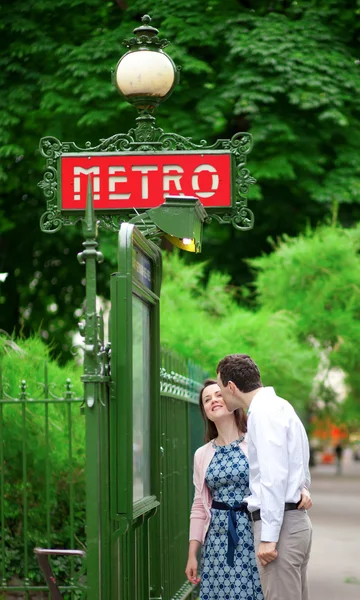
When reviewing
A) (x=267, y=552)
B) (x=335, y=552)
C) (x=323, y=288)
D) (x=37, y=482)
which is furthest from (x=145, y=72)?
(x=335, y=552)

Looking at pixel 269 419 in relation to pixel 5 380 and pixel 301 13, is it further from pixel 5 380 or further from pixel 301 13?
pixel 301 13

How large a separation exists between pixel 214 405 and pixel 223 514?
578mm

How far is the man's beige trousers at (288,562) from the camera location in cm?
519

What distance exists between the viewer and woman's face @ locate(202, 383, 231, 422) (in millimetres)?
6129

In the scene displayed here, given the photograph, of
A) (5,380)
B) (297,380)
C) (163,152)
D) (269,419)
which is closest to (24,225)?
(297,380)

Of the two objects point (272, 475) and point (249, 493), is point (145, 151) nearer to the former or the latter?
point (249, 493)

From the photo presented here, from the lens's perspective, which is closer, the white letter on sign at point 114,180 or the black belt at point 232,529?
the black belt at point 232,529

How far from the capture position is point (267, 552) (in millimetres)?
5117

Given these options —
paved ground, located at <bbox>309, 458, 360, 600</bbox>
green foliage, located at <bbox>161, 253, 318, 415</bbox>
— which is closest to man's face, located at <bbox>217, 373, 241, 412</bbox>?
paved ground, located at <bbox>309, 458, 360, 600</bbox>

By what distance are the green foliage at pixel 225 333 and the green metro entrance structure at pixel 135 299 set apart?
5174mm

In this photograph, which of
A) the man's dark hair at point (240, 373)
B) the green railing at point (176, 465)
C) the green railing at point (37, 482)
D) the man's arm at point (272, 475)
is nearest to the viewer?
the man's arm at point (272, 475)

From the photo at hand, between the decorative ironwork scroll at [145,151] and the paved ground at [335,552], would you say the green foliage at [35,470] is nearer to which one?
the decorative ironwork scroll at [145,151]

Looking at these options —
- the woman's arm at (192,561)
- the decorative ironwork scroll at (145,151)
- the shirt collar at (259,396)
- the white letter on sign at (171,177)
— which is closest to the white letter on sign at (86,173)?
the decorative ironwork scroll at (145,151)

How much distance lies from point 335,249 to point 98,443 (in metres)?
12.9
